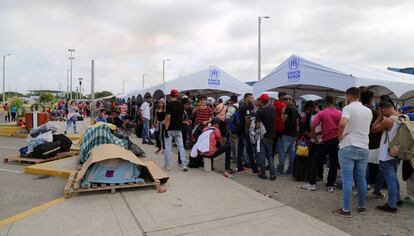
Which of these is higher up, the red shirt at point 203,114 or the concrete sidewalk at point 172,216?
the red shirt at point 203,114

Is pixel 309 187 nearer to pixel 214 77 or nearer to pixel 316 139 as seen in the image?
pixel 316 139

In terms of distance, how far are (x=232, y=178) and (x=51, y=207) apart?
338 cm

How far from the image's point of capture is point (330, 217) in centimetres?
427

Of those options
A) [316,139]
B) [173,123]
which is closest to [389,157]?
[316,139]

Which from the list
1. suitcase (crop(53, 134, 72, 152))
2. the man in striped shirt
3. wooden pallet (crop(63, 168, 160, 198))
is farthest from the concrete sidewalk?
suitcase (crop(53, 134, 72, 152))

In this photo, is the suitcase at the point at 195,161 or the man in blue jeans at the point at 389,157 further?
the suitcase at the point at 195,161

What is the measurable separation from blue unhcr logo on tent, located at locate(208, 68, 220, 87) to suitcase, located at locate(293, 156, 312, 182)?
298 inches

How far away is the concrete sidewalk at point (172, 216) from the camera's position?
12.0 feet

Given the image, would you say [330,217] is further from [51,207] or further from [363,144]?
[51,207]

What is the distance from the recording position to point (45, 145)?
304 inches

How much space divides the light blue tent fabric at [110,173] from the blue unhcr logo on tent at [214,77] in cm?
832

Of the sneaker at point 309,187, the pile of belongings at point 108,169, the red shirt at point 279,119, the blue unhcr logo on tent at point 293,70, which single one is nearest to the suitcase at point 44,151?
the pile of belongings at point 108,169

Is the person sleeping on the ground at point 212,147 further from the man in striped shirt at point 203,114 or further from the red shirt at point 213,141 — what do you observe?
the man in striped shirt at point 203,114

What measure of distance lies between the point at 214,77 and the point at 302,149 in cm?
779
